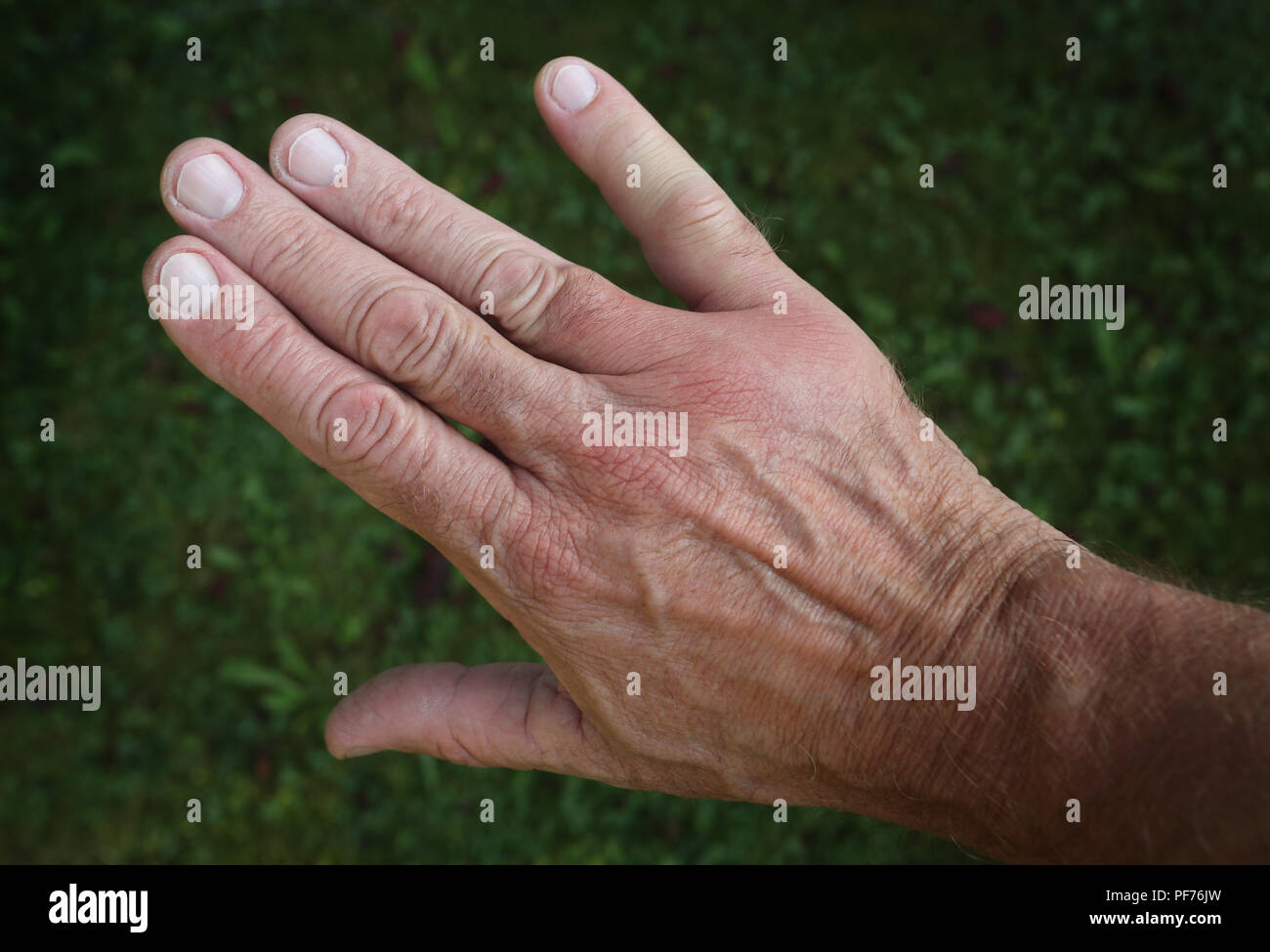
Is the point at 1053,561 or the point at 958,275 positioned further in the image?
the point at 958,275

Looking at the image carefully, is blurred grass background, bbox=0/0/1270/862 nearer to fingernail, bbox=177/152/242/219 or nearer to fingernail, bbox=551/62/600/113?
fingernail, bbox=551/62/600/113

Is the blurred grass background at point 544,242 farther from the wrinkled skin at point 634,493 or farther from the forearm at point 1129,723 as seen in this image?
the forearm at point 1129,723

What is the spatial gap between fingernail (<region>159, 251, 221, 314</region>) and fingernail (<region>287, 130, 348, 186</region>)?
39cm

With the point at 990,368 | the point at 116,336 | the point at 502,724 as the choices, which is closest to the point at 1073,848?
the point at 502,724

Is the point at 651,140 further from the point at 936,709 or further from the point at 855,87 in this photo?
the point at 855,87

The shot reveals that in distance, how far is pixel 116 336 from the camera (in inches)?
199

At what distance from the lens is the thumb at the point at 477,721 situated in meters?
2.62

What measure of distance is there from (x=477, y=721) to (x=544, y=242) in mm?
3225

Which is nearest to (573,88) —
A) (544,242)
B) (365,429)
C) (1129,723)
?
(365,429)

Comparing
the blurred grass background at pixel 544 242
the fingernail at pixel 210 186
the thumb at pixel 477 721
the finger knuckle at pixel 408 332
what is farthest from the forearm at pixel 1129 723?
the blurred grass background at pixel 544 242

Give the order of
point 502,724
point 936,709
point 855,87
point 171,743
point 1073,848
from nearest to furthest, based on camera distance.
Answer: point 1073,848
point 936,709
point 502,724
point 171,743
point 855,87

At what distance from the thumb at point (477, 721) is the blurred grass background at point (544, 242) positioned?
209 cm

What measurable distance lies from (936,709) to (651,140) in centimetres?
176

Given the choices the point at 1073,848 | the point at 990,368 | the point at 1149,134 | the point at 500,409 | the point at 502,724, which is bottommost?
the point at 1073,848
